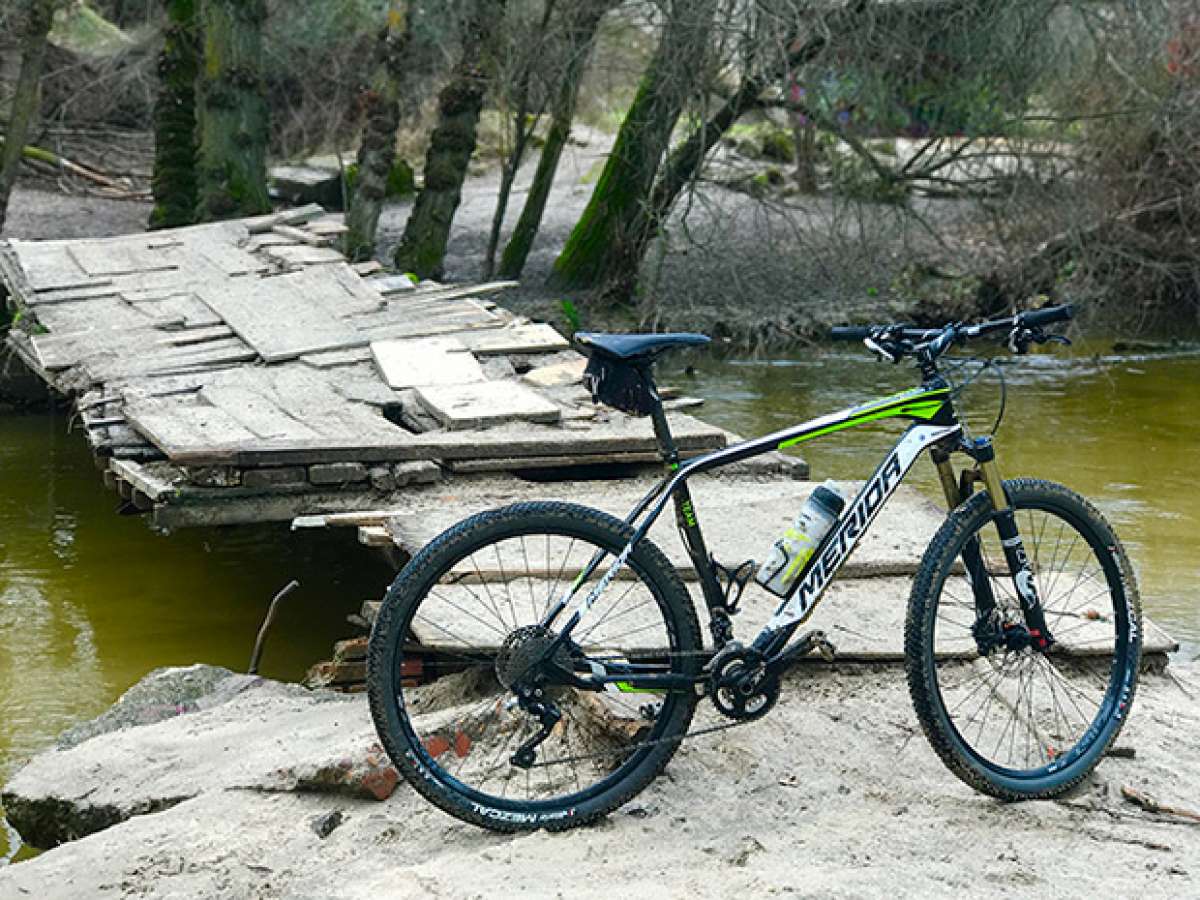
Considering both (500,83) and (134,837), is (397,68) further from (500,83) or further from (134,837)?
(134,837)

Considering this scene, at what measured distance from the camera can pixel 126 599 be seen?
900cm

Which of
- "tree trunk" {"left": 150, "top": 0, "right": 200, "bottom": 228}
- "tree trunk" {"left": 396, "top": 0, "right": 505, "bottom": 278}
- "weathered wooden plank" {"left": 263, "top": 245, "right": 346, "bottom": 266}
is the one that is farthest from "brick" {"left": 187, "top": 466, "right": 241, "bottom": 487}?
"tree trunk" {"left": 150, "top": 0, "right": 200, "bottom": 228}

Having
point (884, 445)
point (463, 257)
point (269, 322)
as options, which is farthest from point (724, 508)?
point (463, 257)

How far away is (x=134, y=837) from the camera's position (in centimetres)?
446

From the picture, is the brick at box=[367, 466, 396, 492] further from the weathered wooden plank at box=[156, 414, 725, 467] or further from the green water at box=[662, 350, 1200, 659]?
the green water at box=[662, 350, 1200, 659]

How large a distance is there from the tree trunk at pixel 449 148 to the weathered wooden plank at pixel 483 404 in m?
7.62

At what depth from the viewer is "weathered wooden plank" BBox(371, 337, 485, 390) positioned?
8633 mm

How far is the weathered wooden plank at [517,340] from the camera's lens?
9.34 m

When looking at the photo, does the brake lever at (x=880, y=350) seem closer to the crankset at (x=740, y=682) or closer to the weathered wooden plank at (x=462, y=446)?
the crankset at (x=740, y=682)

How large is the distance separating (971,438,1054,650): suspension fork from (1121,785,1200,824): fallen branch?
1.47 feet

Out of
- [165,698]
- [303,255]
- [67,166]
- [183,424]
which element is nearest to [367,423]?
[183,424]

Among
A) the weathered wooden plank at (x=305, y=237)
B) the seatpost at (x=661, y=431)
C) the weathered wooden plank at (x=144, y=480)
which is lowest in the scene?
the weathered wooden plank at (x=144, y=480)

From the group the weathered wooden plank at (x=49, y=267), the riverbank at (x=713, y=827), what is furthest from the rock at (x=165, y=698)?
the weathered wooden plank at (x=49, y=267)

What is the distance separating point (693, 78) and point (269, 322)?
590cm
